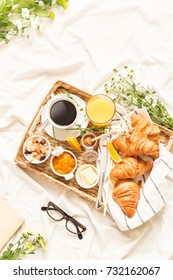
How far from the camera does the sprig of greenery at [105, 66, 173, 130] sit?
2090 mm

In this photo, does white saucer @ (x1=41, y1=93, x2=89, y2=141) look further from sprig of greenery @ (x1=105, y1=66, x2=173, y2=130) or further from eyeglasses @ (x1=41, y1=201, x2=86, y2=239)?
eyeglasses @ (x1=41, y1=201, x2=86, y2=239)

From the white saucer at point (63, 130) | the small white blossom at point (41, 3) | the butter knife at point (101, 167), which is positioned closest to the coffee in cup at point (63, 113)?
the white saucer at point (63, 130)

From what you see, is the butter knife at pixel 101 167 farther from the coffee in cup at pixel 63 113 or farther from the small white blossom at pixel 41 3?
the small white blossom at pixel 41 3

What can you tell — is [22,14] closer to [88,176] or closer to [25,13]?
[25,13]

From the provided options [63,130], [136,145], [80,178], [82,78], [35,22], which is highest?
[35,22]

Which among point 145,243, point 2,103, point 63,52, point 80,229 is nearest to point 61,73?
point 63,52

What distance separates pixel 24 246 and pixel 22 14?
1068 millimetres

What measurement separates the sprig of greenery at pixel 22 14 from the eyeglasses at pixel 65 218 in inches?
32.1

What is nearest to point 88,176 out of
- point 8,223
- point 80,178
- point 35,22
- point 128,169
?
point 80,178

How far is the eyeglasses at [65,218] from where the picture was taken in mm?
2064

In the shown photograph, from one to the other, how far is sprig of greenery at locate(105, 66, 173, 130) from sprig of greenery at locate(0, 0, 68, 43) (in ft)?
1.45

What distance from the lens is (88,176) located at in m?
2.03

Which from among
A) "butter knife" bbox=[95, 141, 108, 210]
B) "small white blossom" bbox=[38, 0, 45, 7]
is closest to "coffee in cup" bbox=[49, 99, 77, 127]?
"butter knife" bbox=[95, 141, 108, 210]

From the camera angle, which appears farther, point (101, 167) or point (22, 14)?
point (22, 14)
